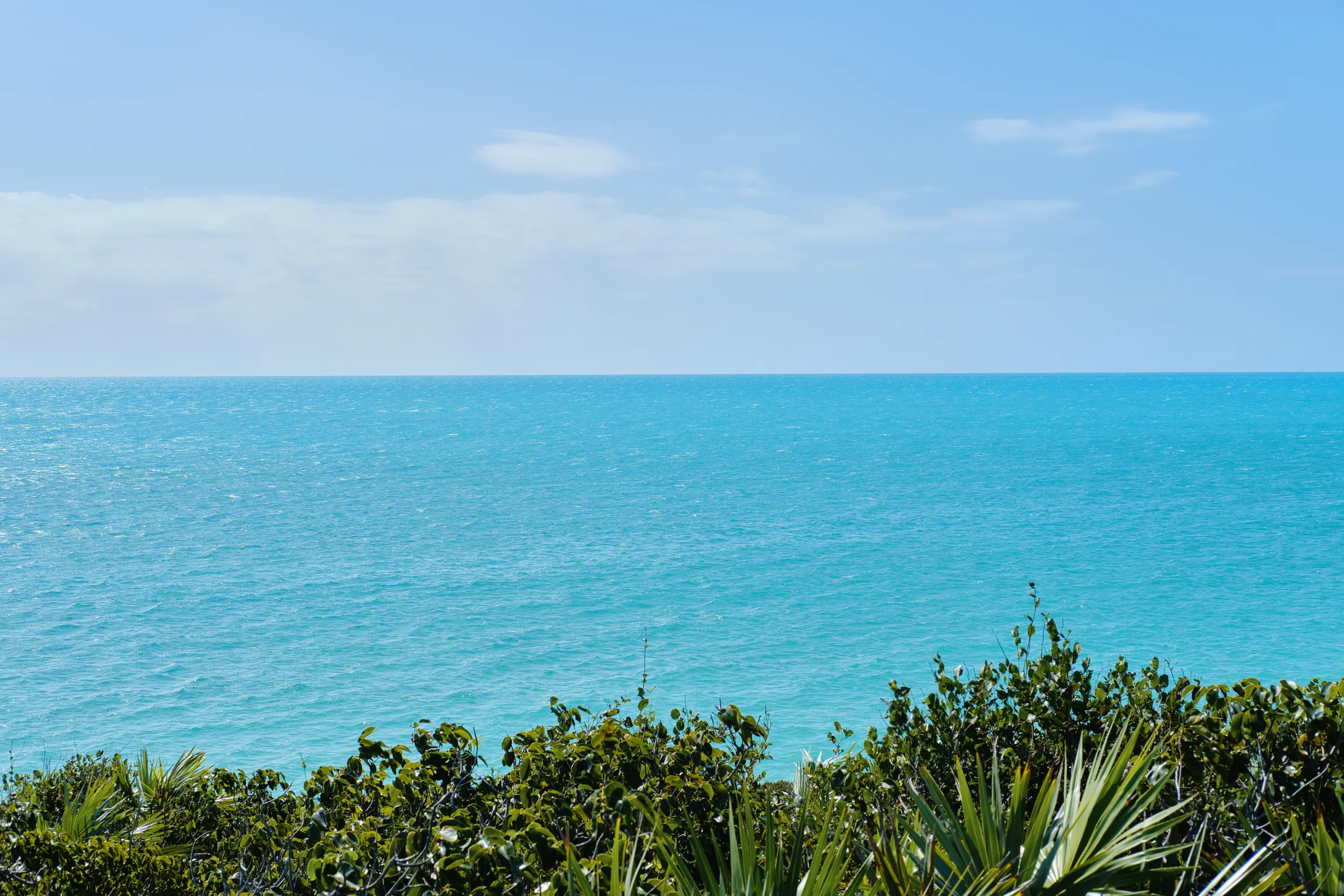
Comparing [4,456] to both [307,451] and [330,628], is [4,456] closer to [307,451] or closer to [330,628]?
[307,451]

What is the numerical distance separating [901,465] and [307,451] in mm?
46348

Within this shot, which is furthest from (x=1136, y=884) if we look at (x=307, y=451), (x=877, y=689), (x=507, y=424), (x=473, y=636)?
(x=507, y=424)

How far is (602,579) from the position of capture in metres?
31.2

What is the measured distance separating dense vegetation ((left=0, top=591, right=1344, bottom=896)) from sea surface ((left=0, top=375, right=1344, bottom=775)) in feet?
37.5

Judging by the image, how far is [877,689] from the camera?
2095 centimetres

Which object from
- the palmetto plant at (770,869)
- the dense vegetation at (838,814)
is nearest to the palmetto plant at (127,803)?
the dense vegetation at (838,814)

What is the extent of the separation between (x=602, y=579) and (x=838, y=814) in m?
26.9

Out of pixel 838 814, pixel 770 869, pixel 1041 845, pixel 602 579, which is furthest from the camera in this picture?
pixel 602 579

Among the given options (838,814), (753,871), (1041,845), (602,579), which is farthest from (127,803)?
(602,579)

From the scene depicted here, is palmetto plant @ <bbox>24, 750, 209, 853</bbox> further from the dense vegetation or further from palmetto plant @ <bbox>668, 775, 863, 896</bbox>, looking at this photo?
palmetto plant @ <bbox>668, 775, 863, 896</bbox>

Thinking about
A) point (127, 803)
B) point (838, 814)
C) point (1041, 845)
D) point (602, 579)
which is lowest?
point (602, 579)

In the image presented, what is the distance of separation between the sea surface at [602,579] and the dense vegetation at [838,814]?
37.5 ft

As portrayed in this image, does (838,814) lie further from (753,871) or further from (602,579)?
(602,579)

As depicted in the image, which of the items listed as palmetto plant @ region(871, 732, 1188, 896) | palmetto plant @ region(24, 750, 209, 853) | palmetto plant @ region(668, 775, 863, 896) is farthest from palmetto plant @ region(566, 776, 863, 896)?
palmetto plant @ region(24, 750, 209, 853)
